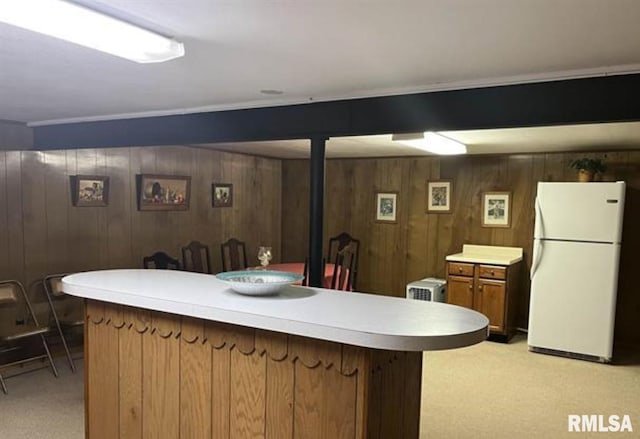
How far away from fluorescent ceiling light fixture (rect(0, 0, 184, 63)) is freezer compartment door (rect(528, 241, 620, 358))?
4082mm

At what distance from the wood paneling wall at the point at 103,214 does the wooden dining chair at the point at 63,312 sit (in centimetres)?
16

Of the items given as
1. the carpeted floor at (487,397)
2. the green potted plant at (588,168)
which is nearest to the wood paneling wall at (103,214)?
the carpeted floor at (487,397)

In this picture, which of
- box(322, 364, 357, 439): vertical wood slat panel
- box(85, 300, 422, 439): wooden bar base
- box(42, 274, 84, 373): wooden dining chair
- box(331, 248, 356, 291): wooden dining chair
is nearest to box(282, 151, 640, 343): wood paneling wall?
box(331, 248, 356, 291): wooden dining chair

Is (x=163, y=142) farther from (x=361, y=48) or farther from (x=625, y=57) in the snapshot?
(x=625, y=57)

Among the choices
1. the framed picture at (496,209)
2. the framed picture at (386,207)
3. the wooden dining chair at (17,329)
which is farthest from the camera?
the framed picture at (386,207)

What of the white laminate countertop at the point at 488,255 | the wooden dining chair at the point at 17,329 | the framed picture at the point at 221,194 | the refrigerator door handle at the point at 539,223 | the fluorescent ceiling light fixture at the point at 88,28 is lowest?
the wooden dining chair at the point at 17,329

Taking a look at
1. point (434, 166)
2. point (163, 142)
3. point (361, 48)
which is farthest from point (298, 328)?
point (434, 166)

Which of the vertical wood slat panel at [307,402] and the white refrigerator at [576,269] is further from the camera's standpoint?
the white refrigerator at [576,269]

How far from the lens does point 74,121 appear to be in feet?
12.6

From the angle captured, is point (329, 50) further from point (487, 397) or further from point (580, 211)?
point (580, 211)

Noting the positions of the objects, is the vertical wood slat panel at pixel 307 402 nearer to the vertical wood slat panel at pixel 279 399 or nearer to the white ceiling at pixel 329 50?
the vertical wood slat panel at pixel 279 399

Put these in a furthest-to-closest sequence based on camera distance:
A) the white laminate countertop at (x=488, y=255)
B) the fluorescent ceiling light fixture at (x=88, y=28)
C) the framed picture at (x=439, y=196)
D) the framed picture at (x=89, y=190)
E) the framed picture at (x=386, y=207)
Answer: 1. the framed picture at (x=386, y=207)
2. the framed picture at (x=439, y=196)
3. the white laminate countertop at (x=488, y=255)
4. the framed picture at (x=89, y=190)
5. the fluorescent ceiling light fixture at (x=88, y=28)

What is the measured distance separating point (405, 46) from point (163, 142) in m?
2.15

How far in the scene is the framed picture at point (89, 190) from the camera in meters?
4.42
